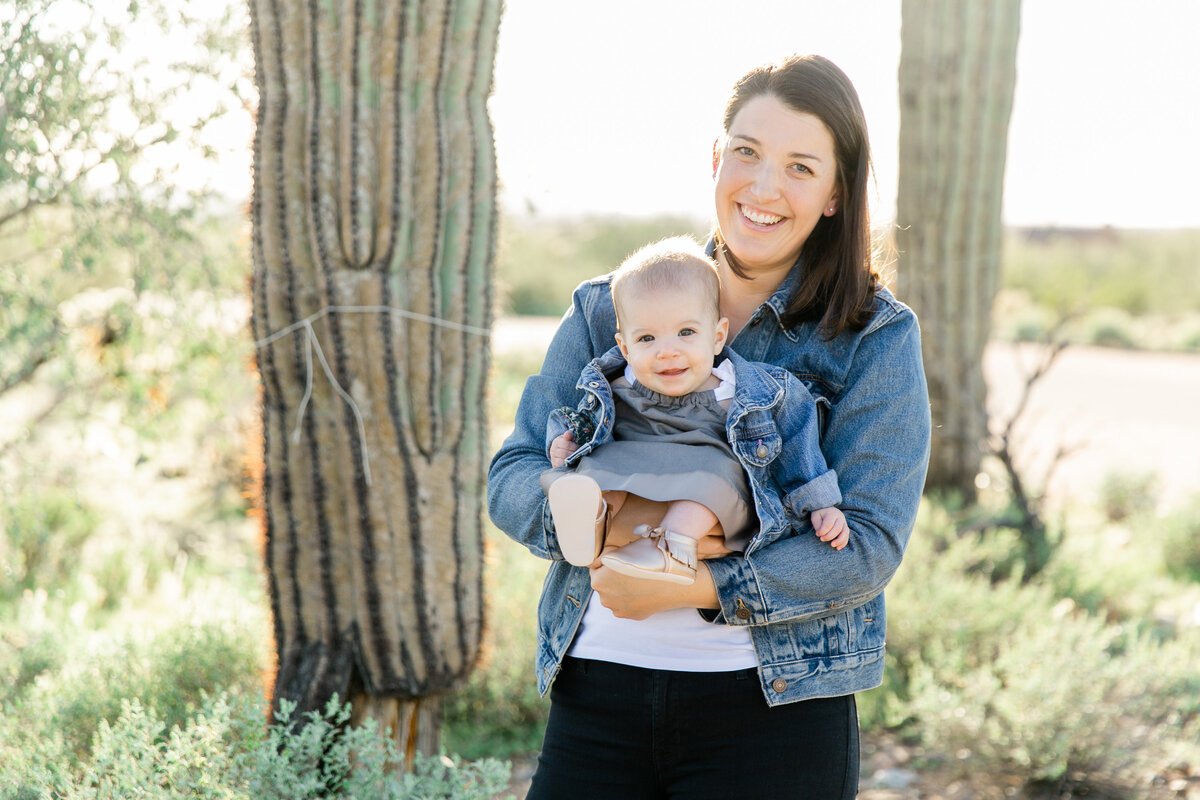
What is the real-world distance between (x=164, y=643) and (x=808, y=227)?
307 centimetres

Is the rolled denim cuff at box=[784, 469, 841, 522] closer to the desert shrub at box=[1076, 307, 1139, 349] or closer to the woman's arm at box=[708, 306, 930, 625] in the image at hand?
the woman's arm at box=[708, 306, 930, 625]

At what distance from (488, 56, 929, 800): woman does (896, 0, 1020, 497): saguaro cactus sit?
14.9 feet

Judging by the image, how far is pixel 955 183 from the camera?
6500mm

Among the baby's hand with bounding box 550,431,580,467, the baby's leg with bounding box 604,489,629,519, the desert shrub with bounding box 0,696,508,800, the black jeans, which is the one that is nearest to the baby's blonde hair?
the baby's hand with bounding box 550,431,580,467

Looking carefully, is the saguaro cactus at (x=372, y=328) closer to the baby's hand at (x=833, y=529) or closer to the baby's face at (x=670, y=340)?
Answer: the baby's face at (x=670, y=340)

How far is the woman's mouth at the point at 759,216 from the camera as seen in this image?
201cm

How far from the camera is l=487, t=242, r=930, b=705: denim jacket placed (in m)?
1.79

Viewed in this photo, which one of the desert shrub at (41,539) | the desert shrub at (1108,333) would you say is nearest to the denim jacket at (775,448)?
the desert shrub at (41,539)

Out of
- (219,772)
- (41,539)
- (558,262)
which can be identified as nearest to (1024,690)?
(219,772)

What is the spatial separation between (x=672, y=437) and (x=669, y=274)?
0.31 m

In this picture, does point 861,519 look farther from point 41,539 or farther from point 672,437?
point 41,539

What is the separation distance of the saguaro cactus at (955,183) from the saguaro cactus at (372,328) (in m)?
3.88

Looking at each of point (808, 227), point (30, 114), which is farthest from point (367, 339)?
point (30, 114)

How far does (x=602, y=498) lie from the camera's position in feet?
6.09
